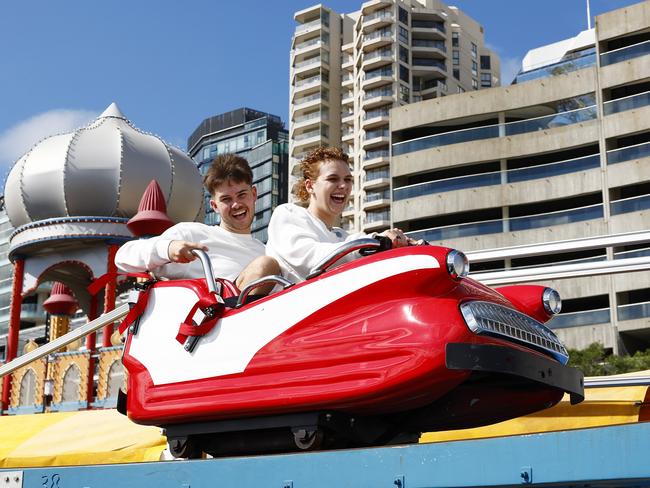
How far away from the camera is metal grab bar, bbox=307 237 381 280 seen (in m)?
2.74

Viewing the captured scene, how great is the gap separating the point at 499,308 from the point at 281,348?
64 cm

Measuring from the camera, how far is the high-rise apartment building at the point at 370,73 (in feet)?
255

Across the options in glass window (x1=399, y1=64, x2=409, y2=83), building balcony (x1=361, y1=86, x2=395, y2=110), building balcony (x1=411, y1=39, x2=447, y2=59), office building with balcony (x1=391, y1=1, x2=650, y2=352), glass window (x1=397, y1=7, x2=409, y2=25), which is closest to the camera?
office building with balcony (x1=391, y1=1, x2=650, y2=352)

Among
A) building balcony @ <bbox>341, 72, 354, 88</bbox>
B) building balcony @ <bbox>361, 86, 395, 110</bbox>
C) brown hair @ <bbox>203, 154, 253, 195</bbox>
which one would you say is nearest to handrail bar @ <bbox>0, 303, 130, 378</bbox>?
brown hair @ <bbox>203, 154, 253, 195</bbox>

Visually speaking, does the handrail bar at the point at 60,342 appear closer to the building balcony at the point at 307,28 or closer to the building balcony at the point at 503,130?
the building balcony at the point at 503,130

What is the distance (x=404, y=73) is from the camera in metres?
81.9

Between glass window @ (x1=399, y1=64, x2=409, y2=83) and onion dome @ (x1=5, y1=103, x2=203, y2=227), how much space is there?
204ft

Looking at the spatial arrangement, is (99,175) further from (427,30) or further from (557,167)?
(427,30)

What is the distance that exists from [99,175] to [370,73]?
64245 millimetres

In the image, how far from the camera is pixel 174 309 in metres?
3.00

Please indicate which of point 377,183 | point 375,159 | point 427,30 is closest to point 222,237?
point 377,183

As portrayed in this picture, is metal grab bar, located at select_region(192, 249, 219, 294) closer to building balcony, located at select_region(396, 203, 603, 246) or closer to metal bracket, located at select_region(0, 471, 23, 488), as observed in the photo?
metal bracket, located at select_region(0, 471, 23, 488)

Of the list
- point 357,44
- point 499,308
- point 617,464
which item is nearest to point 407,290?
point 499,308

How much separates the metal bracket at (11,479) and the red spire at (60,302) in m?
18.7
